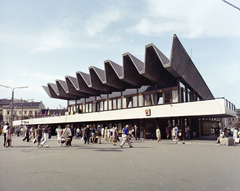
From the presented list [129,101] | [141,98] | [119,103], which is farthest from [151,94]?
[119,103]

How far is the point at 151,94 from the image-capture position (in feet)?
101

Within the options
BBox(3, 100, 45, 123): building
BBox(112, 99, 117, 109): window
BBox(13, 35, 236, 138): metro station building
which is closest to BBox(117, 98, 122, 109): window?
BBox(13, 35, 236, 138): metro station building

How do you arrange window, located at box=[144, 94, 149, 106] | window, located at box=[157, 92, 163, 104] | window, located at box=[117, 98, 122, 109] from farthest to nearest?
window, located at box=[117, 98, 122, 109], window, located at box=[144, 94, 149, 106], window, located at box=[157, 92, 163, 104]

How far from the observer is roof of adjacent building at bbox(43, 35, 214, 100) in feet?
84.5

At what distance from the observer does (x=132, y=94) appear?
33625mm

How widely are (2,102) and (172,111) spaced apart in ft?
357

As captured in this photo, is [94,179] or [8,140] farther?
[8,140]

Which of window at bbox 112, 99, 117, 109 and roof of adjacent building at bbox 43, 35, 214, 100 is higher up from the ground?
roof of adjacent building at bbox 43, 35, 214, 100

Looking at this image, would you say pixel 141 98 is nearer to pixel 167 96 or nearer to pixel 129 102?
pixel 129 102

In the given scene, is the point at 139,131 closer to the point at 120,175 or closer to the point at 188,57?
the point at 188,57

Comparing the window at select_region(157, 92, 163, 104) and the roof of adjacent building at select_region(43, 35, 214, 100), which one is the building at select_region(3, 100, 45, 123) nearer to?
the roof of adjacent building at select_region(43, 35, 214, 100)

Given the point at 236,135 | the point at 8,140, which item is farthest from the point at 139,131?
the point at 8,140

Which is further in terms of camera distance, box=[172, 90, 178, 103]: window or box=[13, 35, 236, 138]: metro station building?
box=[172, 90, 178, 103]: window

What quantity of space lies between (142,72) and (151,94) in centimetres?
481
